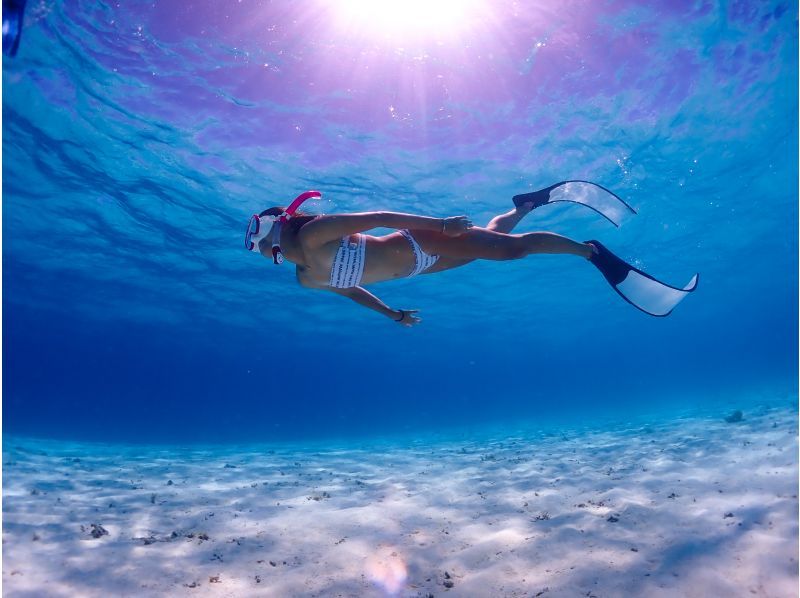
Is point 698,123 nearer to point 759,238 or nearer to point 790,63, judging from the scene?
point 790,63

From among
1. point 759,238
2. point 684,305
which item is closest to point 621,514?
point 759,238

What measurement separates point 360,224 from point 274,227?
1.09m

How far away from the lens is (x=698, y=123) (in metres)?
14.8

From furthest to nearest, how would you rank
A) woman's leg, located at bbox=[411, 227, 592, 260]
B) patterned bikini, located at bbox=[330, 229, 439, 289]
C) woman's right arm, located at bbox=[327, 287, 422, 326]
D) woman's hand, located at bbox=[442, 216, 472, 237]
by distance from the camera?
woman's right arm, located at bbox=[327, 287, 422, 326] < woman's leg, located at bbox=[411, 227, 592, 260] < patterned bikini, located at bbox=[330, 229, 439, 289] < woman's hand, located at bbox=[442, 216, 472, 237]

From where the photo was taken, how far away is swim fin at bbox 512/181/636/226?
22.0 ft

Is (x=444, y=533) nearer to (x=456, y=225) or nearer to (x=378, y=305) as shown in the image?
(x=378, y=305)

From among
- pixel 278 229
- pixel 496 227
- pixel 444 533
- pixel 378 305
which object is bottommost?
pixel 444 533

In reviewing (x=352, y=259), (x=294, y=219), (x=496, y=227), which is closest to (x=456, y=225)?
(x=352, y=259)

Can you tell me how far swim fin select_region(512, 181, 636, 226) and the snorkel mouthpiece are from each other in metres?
3.54

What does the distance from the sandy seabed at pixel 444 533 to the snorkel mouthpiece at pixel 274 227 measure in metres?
3.23

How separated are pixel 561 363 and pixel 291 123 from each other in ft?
319

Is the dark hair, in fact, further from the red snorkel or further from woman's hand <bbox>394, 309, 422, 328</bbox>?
woman's hand <bbox>394, 309, 422, 328</bbox>

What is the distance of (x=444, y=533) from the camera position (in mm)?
5035

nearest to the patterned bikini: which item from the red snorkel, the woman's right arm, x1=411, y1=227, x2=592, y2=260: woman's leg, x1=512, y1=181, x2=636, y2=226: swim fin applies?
x1=411, y1=227, x2=592, y2=260: woman's leg
